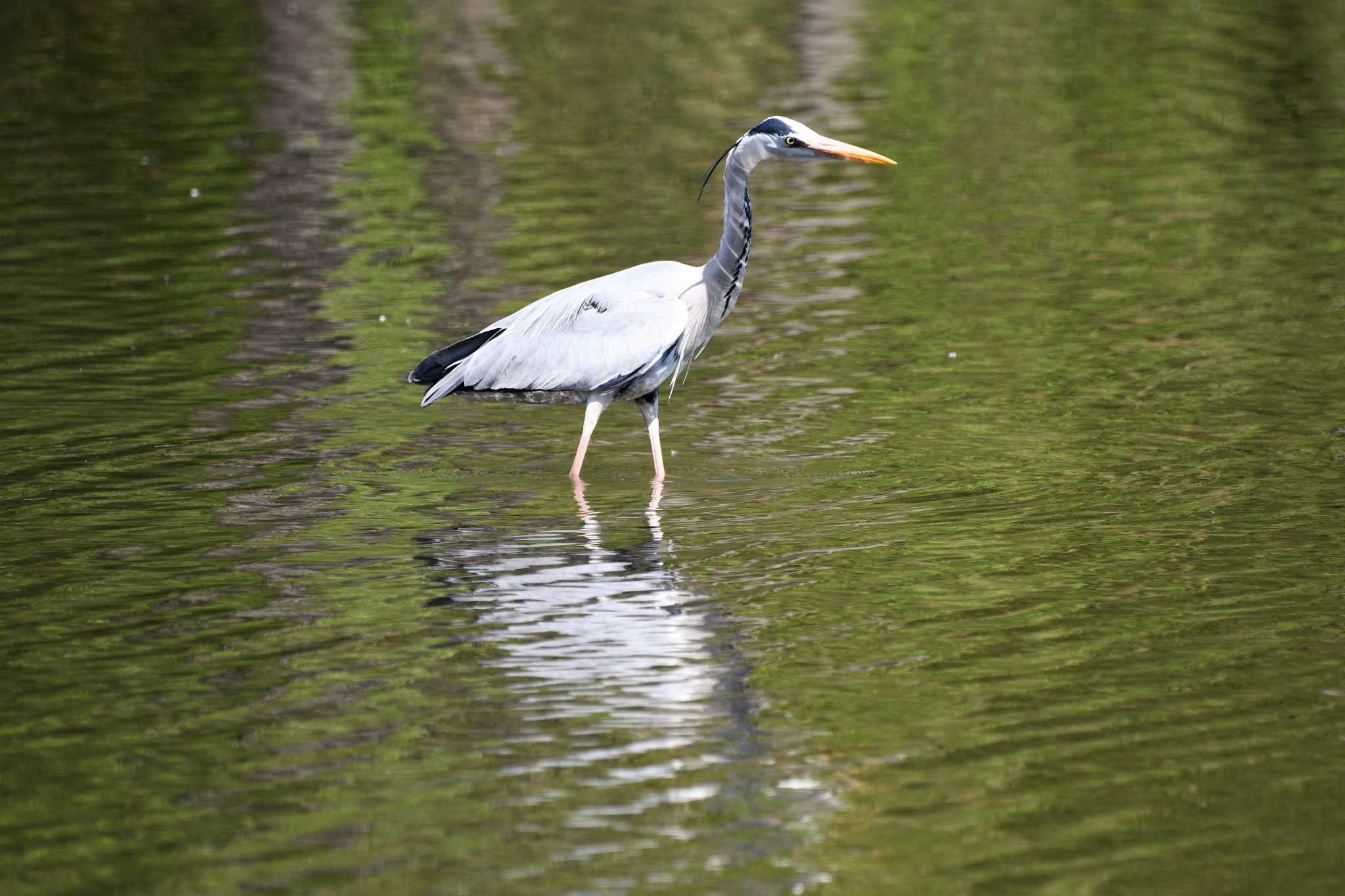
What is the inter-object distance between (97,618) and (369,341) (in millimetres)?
5977

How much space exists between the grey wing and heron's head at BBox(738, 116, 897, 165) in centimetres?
100

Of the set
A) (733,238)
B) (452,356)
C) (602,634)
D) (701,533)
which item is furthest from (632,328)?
(602,634)

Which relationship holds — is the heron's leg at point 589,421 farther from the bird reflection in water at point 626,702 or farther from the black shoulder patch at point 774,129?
the black shoulder patch at point 774,129

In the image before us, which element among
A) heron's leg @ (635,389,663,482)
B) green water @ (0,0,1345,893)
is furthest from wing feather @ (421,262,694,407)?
green water @ (0,0,1345,893)

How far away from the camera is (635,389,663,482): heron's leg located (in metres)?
10.6

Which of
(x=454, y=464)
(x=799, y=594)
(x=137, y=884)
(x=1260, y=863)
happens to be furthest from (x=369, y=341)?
(x=1260, y=863)

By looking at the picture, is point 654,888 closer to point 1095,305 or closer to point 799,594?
point 799,594

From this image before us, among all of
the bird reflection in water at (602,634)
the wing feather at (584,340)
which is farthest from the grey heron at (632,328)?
the bird reflection in water at (602,634)

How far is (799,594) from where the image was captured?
8.68m

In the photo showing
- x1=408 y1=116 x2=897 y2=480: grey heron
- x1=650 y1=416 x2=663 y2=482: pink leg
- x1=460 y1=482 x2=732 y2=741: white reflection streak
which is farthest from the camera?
x1=650 y1=416 x2=663 y2=482: pink leg

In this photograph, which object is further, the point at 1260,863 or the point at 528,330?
the point at 528,330

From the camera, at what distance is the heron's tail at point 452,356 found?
11.1m

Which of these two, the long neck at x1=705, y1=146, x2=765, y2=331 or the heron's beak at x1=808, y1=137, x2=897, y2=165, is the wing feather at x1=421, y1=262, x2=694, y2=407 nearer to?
the long neck at x1=705, y1=146, x2=765, y2=331

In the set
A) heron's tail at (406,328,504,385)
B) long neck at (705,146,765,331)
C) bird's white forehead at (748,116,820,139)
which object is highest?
bird's white forehead at (748,116,820,139)
